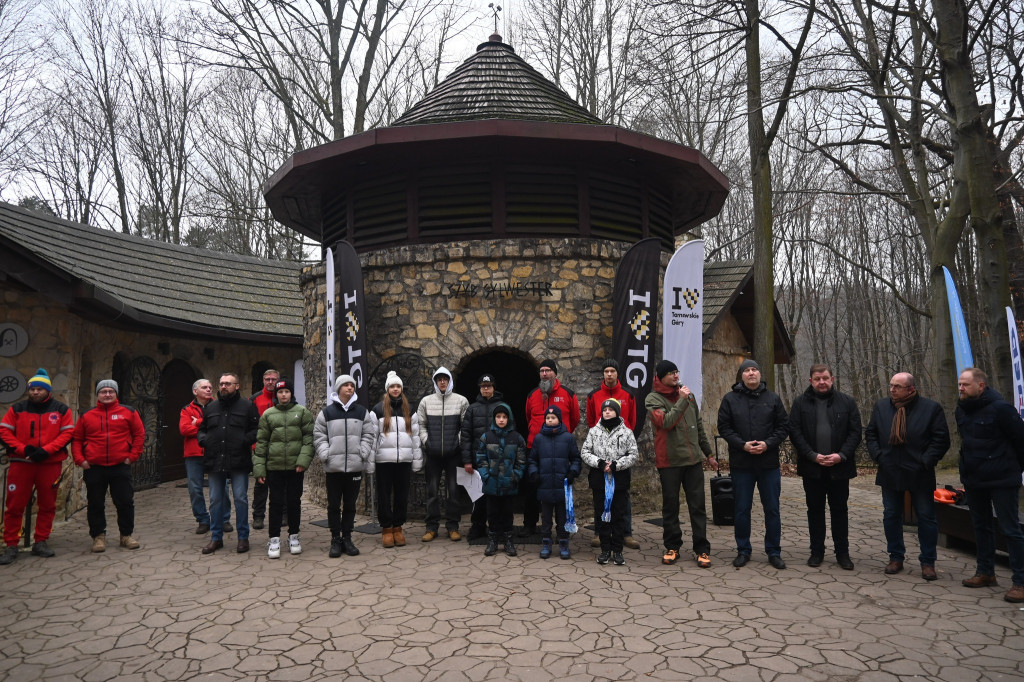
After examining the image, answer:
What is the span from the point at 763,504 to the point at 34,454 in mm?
6930

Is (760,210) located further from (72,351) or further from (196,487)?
(72,351)

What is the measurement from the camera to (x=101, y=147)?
69.6 feet

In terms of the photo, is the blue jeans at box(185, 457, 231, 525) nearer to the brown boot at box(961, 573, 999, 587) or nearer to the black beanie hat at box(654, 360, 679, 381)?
the black beanie hat at box(654, 360, 679, 381)

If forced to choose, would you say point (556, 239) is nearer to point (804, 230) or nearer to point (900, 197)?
point (900, 197)

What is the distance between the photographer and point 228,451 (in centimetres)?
683

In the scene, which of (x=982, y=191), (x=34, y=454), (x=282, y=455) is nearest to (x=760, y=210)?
(x=982, y=191)

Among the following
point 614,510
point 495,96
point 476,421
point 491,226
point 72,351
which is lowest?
point 614,510

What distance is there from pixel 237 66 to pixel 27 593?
14.1 m

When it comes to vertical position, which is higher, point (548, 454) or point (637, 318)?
point (637, 318)

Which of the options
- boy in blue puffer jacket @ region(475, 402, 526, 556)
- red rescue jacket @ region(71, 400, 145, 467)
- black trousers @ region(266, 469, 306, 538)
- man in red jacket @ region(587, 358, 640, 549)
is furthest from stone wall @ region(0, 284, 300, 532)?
man in red jacket @ region(587, 358, 640, 549)

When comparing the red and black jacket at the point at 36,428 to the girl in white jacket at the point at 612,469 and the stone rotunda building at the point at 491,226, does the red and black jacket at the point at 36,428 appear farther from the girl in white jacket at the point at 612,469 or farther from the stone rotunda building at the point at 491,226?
the girl in white jacket at the point at 612,469

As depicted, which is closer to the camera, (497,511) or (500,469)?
(500,469)

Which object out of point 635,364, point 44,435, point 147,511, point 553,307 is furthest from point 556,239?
point 147,511

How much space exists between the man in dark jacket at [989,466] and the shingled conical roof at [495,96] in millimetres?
5706
